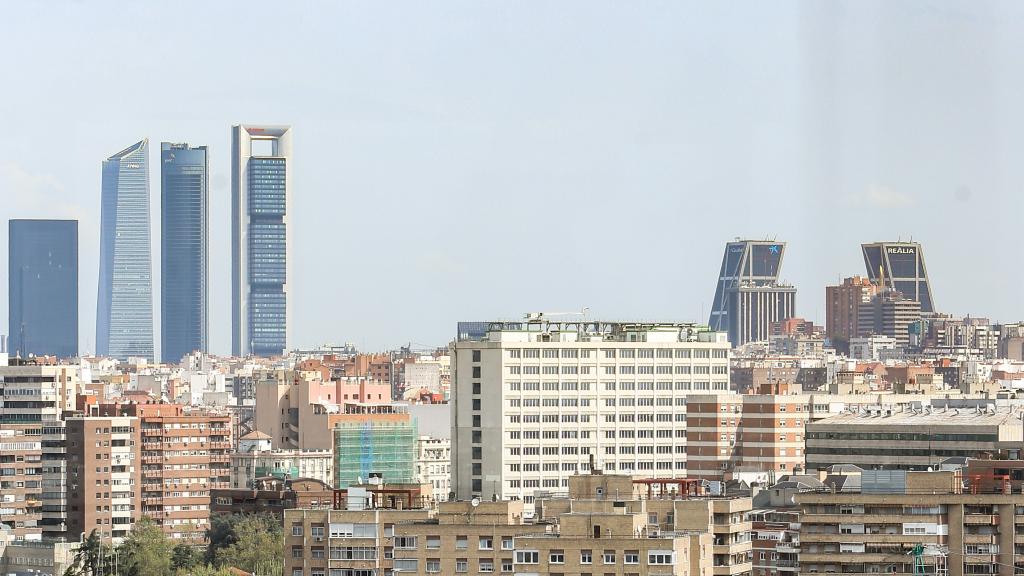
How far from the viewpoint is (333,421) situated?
106000mm

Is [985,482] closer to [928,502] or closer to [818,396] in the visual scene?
[928,502]


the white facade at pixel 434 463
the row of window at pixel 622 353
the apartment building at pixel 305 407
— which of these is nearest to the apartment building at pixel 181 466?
the white facade at pixel 434 463

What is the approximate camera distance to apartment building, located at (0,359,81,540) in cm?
8294

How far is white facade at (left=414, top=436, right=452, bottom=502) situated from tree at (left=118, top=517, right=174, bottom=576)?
22.6 meters

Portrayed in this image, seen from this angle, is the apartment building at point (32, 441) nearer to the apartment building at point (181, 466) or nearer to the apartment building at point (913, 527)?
the apartment building at point (181, 466)

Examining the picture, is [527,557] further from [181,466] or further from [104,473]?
[181,466]

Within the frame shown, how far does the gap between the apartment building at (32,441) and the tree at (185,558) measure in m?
9.75

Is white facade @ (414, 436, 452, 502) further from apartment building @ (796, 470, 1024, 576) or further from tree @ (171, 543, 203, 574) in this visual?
apartment building @ (796, 470, 1024, 576)

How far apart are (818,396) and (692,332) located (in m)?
4.19

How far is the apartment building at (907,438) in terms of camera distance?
6106 cm

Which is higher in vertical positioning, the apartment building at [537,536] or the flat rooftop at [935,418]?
the flat rooftop at [935,418]

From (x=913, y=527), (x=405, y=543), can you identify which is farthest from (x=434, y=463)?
(x=913, y=527)

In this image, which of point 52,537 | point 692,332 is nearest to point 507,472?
point 692,332

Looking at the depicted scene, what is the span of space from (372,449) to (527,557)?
60.3 m
